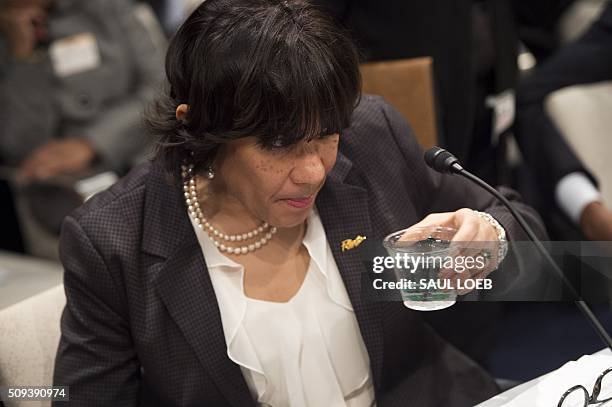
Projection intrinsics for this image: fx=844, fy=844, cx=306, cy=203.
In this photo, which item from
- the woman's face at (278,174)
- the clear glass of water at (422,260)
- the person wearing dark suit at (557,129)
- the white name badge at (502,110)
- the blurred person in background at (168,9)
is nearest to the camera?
the clear glass of water at (422,260)

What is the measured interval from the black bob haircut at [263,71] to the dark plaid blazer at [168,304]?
0.18m

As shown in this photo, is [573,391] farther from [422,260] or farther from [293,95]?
[293,95]

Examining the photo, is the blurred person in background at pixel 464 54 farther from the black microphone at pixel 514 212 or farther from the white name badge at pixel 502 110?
the black microphone at pixel 514 212

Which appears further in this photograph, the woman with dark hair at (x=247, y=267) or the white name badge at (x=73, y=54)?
the white name badge at (x=73, y=54)

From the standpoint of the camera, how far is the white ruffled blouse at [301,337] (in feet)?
4.23

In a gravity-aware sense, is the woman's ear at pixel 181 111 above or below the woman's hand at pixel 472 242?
above

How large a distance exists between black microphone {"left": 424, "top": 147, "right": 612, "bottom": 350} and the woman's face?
16cm

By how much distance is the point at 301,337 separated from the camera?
1.29 metres

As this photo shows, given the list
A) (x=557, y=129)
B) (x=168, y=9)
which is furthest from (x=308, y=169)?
(x=168, y=9)

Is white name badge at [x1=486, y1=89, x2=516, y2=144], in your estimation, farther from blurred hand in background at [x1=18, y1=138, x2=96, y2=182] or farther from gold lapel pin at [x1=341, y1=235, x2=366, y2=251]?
blurred hand in background at [x1=18, y1=138, x2=96, y2=182]

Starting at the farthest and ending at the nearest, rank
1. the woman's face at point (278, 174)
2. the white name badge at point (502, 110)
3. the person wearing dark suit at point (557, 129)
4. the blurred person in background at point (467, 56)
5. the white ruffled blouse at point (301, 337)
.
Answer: the white name badge at point (502, 110) → the blurred person in background at point (467, 56) → the person wearing dark suit at point (557, 129) → the white ruffled blouse at point (301, 337) → the woman's face at point (278, 174)

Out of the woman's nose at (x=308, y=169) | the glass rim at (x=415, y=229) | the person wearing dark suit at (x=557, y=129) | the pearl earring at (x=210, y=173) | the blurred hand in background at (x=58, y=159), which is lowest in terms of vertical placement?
the blurred hand in background at (x=58, y=159)

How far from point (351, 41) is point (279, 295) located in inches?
15.9

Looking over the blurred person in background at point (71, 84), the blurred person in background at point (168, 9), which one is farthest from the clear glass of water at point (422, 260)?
the blurred person in background at point (168, 9)
